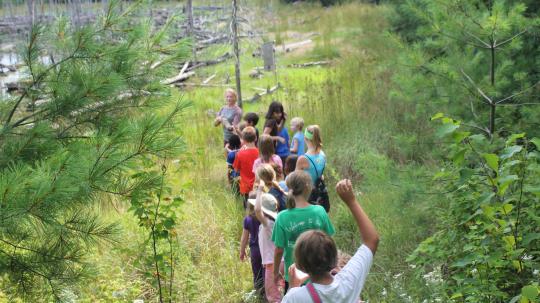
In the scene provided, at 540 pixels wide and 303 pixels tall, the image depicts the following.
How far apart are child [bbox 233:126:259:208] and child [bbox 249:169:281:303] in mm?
1491

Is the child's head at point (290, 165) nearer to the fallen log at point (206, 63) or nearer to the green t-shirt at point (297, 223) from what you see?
the green t-shirt at point (297, 223)

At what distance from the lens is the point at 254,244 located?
222 inches

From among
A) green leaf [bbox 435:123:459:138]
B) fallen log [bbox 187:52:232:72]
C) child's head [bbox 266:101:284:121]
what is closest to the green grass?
child's head [bbox 266:101:284:121]

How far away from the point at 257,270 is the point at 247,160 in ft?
5.17

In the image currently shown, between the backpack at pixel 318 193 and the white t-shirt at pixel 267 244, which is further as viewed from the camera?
the backpack at pixel 318 193

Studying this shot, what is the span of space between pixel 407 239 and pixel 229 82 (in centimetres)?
1286

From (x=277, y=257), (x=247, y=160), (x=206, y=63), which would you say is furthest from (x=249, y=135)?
(x=206, y=63)

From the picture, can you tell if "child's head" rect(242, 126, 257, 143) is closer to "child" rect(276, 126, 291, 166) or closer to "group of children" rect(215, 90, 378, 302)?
"group of children" rect(215, 90, 378, 302)

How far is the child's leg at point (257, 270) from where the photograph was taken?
5699 millimetres

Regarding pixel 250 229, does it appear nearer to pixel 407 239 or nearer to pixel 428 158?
pixel 407 239

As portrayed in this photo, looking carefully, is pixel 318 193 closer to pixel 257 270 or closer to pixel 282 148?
pixel 257 270

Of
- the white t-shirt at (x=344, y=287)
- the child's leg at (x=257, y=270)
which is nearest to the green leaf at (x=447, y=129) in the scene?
the white t-shirt at (x=344, y=287)

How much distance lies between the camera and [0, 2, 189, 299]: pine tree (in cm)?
348

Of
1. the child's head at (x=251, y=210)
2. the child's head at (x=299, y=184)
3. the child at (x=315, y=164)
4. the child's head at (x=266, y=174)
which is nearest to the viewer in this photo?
the child's head at (x=299, y=184)
